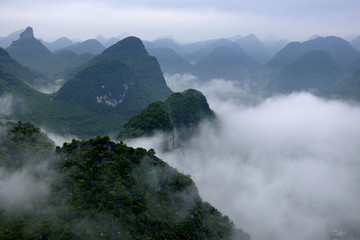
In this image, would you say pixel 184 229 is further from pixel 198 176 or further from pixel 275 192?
pixel 275 192

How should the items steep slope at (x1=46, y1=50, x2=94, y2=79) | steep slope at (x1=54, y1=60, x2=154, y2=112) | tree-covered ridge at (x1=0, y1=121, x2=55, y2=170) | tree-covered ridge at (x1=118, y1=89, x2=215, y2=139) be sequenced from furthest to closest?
1. steep slope at (x1=46, y1=50, x2=94, y2=79)
2. steep slope at (x1=54, y1=60, x2=154, y2=112)
3. tree-covered ridge at (x1=118, y1=89, x2=215, y2=139)
4. tree-covered ridge at (x1=0, y1=121, x2=55, y2=170)

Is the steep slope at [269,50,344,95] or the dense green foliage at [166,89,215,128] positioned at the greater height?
the steep slope at [269,50,344,95]

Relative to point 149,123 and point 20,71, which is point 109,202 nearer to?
point 149,123

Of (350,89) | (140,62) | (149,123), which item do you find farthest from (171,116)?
(350,89)

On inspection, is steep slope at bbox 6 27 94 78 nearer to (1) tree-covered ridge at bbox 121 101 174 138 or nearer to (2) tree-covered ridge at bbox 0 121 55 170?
(1) tree-covered ridge at bbox 121 101 174 138

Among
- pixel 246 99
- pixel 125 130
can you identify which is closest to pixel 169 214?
pixel 125 130

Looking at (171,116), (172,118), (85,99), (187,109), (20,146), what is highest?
(187,109)

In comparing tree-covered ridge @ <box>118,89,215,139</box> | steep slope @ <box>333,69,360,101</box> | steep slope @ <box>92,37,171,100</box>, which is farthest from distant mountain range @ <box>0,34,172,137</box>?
steep slope @ <box>333,69,360,101</box>
